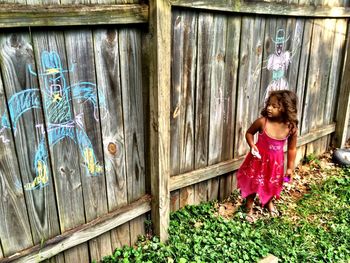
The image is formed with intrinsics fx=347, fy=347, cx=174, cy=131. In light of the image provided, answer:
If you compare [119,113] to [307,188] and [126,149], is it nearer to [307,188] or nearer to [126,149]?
[126,149]

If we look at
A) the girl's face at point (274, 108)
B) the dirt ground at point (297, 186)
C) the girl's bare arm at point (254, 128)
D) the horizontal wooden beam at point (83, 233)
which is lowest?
the dirt ground at point (297, 186)

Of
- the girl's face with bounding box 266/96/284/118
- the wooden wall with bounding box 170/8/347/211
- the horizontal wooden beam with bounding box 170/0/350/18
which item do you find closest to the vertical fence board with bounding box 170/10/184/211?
the wooden wall with bounding box 170/8/347/211

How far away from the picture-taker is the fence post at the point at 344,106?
4760mm

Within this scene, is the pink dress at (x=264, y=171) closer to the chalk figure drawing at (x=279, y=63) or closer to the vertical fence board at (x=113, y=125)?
the chalk figure drawing at (x=279, y=63)

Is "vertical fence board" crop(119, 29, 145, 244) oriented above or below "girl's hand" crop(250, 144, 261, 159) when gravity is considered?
above

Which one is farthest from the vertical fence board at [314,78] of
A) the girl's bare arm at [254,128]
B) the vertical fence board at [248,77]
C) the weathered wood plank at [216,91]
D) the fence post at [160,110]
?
the fence post at [160,110]

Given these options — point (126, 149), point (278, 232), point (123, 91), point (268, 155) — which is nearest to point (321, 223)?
point (278, 232)

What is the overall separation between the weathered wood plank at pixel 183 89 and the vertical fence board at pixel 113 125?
0.55 meters

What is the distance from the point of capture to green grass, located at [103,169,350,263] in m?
2.87

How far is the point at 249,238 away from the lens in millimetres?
3145

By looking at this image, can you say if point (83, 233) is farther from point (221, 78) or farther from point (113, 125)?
point (221, 78)

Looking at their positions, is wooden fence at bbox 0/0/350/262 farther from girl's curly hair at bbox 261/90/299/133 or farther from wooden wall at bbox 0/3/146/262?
girl's curly hair at bbox 261/90/299/133

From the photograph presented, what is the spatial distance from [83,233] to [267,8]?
260cm

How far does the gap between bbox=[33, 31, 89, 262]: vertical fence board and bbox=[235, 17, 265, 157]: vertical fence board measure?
179 cm
